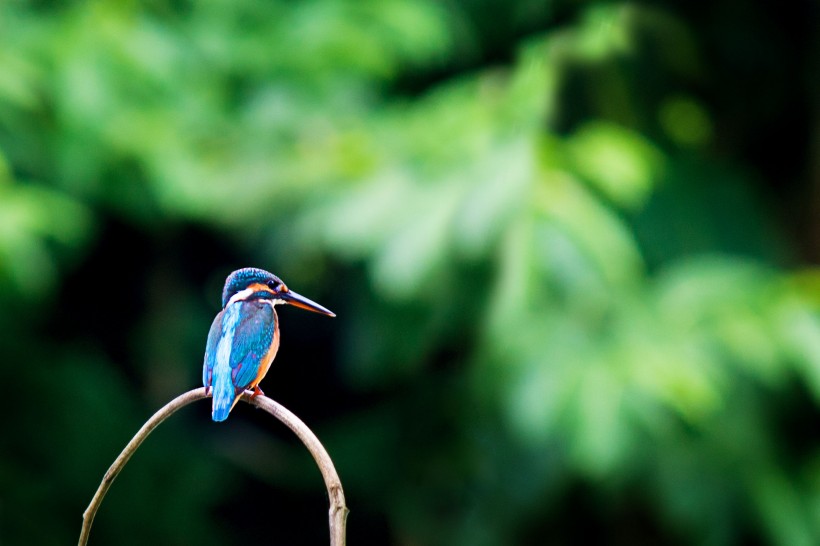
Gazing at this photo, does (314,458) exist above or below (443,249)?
below

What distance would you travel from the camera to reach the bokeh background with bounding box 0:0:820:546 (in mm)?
3793

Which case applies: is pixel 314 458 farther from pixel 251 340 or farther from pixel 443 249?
pixel 443 249

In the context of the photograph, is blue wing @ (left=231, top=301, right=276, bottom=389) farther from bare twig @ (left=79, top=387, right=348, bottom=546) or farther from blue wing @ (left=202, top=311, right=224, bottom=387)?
bare twig @ (left=79, top=387, right=348, bottom=546)

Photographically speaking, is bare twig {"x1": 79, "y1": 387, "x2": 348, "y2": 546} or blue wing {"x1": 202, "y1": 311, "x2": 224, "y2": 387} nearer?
bare twig {"x1": 79, "y1": 387, "x2": 348, "y2": 546}

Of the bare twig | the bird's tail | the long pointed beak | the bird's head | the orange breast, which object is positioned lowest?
the bare twig

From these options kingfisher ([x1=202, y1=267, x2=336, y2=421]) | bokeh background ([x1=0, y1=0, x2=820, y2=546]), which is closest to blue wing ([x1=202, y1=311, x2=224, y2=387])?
kingfisher ([x1=202, y1=267, x2=336, y2=421])

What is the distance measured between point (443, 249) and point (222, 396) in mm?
3056

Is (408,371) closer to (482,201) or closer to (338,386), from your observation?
(338,386)

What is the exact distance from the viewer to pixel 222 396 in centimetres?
87

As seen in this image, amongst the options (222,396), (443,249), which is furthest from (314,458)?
(443,249)

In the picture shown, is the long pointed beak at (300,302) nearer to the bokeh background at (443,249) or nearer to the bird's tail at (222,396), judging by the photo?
the bird's tail at (222,396)

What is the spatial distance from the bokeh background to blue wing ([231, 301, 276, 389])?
268cm

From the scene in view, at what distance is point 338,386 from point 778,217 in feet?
7.72

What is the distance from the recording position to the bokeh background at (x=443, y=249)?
12.4ft
